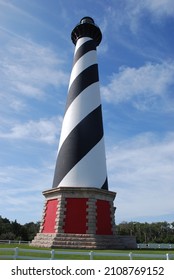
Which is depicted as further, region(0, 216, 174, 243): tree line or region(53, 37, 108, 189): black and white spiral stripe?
region(0, 216, 174, 243): tree line

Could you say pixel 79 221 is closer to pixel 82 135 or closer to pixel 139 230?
pixel 82 135

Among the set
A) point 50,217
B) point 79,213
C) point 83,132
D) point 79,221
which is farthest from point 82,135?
point 50,217

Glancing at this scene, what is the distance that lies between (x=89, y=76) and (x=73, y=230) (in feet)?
37.3

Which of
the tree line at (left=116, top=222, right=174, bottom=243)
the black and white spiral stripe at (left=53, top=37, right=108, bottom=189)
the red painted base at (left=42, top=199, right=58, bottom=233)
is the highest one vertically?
the black and white spiral stripe at (left=53, top=37, right=108, bottom=189)

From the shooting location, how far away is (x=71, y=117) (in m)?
20.8

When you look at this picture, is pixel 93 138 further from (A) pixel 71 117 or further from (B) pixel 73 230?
(B) pixel 73 230

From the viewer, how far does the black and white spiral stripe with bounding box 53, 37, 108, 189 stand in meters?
19.2

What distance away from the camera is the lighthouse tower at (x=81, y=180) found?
58.0ft

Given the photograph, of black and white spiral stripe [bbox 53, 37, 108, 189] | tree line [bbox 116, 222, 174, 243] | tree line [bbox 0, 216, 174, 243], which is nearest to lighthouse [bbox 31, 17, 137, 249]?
black and white spiral stripe [bbox 53, 37, 108, 189]

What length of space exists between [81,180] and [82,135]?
3146mm

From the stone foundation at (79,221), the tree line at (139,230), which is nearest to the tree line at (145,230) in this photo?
the tree line at (139,230)

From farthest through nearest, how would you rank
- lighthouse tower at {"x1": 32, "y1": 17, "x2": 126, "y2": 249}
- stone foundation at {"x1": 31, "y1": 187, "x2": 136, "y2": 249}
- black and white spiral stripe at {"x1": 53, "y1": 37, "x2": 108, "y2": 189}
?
black and white spiral stripe at {"x1": 53, "y1": 37, "x2": 108, "y2": 189} < lighthouse tower at {"x1": 32, "y1": 17, "x2": 126, "y2": 249} < stone foundation at {"x1": 31, "y1": 187, "x2": 136, "y2": 249}

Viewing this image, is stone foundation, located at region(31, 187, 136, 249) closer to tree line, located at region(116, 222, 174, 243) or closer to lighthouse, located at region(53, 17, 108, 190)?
lighthouse, located at region(53, 17, 108, 190)

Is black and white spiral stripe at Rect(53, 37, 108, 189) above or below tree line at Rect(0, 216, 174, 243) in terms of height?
above
